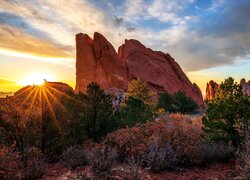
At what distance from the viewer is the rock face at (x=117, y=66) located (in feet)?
262

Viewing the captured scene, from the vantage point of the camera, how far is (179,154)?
29.8ft

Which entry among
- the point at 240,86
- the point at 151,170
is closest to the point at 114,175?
the point at 151,170

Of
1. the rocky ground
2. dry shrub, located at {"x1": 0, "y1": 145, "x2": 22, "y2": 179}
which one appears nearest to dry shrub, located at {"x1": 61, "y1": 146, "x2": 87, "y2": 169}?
the rocky ground

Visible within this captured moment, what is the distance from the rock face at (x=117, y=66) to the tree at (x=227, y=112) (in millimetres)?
65587

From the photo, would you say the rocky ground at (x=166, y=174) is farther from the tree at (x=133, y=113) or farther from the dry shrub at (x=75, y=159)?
the tree at (x=133, y=113)

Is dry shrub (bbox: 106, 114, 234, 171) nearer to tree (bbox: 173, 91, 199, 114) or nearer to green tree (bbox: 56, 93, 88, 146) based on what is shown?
green tree (bbox: 56, 93, 88, 146)

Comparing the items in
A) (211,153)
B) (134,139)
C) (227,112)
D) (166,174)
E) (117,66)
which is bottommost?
(166,174)

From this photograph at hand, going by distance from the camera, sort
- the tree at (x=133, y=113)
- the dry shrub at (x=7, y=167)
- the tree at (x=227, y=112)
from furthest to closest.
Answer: the tree at (x=133, y=113), the tree at (x=227, y=112), the dry shrub at (x=7, y=167)

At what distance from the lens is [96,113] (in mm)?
12461

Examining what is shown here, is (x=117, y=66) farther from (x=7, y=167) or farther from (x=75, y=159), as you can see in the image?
(x=7, y=167)

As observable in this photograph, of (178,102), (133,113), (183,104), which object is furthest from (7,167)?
(183,104)

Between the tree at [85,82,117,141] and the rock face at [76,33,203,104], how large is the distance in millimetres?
63394

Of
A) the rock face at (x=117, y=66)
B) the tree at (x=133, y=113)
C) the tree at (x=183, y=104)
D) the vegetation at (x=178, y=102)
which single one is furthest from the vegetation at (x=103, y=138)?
the rock face at (x=117, y=66)

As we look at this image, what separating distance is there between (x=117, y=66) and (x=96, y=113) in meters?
67.8
